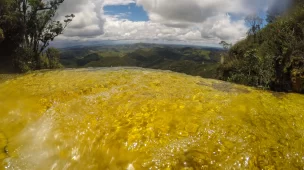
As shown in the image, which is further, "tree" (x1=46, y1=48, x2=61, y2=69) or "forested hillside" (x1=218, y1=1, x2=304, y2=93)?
"tree" (x1=46, y1=48, x2=61, y2=69)

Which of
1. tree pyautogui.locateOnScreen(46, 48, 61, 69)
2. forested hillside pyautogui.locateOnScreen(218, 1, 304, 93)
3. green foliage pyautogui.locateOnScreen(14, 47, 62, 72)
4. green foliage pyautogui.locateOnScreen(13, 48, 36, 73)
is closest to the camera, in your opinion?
forested hillside pyautogui.locateOnScreen(218, 1, 304, 93)

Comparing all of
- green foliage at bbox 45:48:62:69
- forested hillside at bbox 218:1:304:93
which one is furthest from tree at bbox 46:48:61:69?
forested hillside at bbox 218:1:304:93

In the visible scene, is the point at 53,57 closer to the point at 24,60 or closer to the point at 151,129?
the point at 24,60

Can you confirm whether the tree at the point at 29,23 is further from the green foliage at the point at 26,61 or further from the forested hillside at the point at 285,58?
the forested hillside at the point at 285,58

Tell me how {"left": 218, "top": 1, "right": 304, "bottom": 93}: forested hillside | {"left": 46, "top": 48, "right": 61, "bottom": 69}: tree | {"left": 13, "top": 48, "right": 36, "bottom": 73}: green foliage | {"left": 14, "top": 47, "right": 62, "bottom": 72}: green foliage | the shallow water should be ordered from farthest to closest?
{"left": 46, "top": 48, "right": 61, "bottom": 69}: tree
{"left": 14, "top": 47, "right": 62, "bottom": 72}: green foliage
{"left": 13, "top": 48, "right": 36, "bottom": 73}: green foliage
{"left": 218, "top": 1, "right": 304, "bottom": 93}: forested hillside
the shallow water

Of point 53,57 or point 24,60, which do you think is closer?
point 24,60

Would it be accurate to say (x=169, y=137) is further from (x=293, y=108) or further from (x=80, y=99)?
(x=293, y=108)

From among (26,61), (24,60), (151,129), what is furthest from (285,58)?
(24,60)

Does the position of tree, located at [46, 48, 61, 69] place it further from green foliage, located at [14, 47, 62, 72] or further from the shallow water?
the shallow water

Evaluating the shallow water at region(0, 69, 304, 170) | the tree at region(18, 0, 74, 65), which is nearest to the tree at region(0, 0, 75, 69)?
the tree at region(18, 0, 74, 65)
